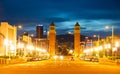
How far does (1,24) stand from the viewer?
108 meters

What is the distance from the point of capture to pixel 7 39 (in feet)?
331

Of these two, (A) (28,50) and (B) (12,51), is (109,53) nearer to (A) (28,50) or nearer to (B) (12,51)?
(B) (12,51)

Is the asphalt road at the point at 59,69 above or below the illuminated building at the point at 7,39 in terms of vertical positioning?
below

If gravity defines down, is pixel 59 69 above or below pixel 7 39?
below

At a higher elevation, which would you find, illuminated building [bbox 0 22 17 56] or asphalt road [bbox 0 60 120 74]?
illuminated building [bbox 0 22 17 56]

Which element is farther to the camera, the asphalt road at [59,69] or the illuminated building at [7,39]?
the illuminated building at [7,39]

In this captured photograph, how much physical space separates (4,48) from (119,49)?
3612 cm

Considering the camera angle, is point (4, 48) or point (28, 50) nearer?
point (4, 48)

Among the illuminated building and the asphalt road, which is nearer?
the asphalt road

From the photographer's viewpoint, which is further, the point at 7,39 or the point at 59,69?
the point at 7,39

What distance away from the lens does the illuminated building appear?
307 feet

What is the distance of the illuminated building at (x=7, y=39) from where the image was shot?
93500mm

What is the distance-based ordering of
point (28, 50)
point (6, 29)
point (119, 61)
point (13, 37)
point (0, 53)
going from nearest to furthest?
point (119, 61), point (0, 53), point (6, 29), point (13, 37), point (28, 50)

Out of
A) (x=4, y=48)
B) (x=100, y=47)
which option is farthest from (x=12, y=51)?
(x=100, y=47)
